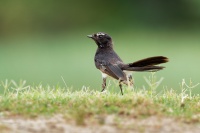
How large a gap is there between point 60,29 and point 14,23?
90.0 inches

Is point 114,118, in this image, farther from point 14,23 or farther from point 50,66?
point 14,23

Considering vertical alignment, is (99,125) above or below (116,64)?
below

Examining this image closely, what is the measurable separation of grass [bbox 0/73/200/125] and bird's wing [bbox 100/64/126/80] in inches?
48.7

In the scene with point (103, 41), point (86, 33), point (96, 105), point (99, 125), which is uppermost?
point (86, 33)

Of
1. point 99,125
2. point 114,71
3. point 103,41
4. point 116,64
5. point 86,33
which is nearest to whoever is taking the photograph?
point 99,125

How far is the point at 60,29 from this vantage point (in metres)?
35.3

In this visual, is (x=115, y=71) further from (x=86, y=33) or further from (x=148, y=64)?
(x=86, y=33)

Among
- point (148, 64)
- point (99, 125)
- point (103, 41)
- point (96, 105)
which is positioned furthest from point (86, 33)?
point (99, 125)

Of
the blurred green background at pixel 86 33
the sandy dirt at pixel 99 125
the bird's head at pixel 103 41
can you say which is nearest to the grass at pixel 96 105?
the sandy dirt at pixel 99 125

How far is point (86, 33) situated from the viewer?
33.0 meters

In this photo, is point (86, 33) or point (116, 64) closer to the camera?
point (116, 64)

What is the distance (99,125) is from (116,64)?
3.50 metres

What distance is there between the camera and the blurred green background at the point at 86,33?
24547 millimetres

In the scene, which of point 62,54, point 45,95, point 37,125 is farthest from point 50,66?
point 37,125
